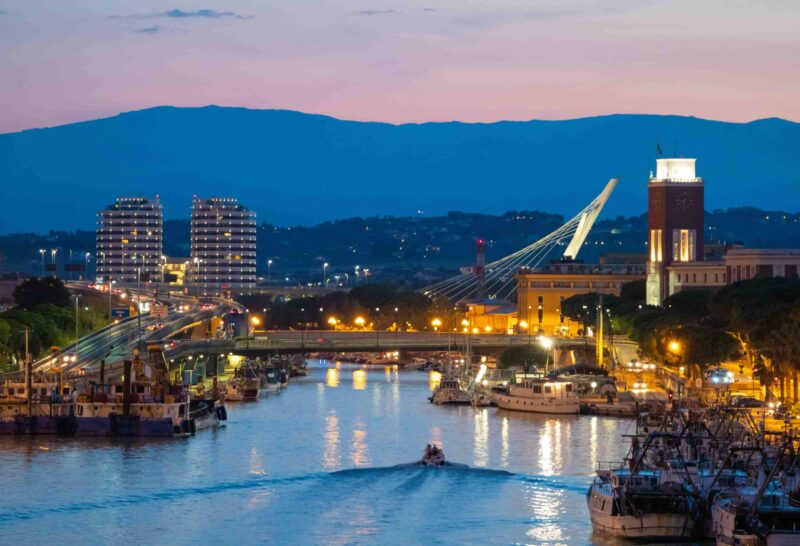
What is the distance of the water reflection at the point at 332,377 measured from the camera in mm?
97938

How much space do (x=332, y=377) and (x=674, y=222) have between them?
2766cm

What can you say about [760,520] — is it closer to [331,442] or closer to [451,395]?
[331,442]

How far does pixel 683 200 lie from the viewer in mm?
122812

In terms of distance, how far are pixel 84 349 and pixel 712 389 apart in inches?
1234

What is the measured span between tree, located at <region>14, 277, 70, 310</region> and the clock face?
36947mm

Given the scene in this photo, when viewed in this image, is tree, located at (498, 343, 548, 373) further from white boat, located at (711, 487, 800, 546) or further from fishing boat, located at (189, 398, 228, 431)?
white boat, located at (711, 487, 800, 546)

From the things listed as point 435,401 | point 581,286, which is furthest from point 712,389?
point 581,286

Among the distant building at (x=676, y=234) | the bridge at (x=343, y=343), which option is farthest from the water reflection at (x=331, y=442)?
the distant building at (x=676, y=234)

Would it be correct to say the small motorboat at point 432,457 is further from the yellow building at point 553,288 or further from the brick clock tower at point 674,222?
the yellow building at point 553,288

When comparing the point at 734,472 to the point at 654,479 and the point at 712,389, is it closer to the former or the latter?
the point at 654,479

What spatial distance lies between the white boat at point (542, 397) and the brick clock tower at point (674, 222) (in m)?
44.1

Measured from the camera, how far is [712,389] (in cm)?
7150

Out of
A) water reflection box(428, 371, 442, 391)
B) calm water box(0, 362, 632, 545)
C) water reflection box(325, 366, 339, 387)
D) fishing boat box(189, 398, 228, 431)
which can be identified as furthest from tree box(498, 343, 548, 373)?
fishing boat box(189, 398, 228, 431)

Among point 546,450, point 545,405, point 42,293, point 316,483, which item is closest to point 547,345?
point 545,405
